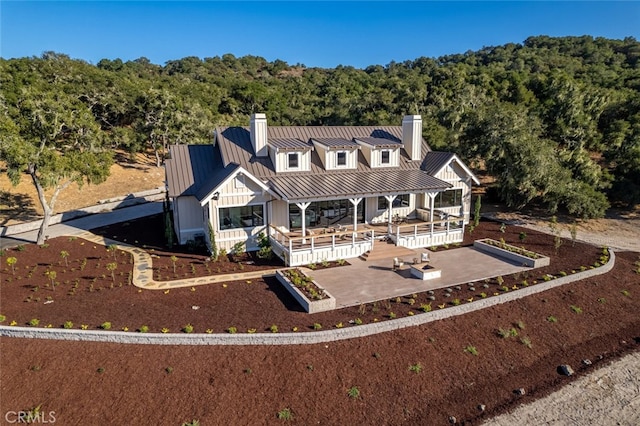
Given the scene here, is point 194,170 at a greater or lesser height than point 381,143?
lesser

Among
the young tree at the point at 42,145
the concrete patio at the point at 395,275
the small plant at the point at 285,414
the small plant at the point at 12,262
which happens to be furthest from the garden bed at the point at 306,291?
the young tree at the point at 42,145

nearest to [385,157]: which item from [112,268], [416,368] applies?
[416,368]

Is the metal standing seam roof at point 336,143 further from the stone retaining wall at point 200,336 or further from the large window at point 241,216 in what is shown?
the stone retaining wall at point 200,336

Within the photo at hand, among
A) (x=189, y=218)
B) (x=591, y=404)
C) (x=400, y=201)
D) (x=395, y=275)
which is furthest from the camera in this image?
(x=400, y=201)

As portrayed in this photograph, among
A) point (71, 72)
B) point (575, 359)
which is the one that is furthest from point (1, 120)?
point (71, 72)

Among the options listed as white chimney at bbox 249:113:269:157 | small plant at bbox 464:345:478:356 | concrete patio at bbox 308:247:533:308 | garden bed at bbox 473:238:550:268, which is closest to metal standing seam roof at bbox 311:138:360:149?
white chimney at bbox 249:113:269:157

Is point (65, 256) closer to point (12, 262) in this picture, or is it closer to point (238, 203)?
point (12, 262)

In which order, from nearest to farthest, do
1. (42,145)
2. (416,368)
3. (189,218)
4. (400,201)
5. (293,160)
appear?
(416,368)
(42,145)
(189,218)
(293,160)
(400,201)

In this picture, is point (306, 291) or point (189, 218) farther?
point (189, 218)
